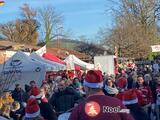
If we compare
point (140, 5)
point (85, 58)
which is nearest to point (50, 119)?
point (85, 58)

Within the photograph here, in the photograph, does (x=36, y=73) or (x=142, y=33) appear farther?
(x=142, y=33)

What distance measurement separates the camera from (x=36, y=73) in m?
26.1

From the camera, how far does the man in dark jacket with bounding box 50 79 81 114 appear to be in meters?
14.9

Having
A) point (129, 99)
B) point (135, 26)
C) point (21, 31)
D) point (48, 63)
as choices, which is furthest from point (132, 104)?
point (21, 31)

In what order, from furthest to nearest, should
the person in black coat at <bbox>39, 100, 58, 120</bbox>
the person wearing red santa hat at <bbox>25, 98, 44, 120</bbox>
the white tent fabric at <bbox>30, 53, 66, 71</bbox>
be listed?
the white tent fabric at <bbox>30, 53, 66, 71</bbox>
the person in black coat at <bbox>39, 100, 58, 120</bbox>
the person wearing red santa hat at <bbox>25, 98, 44, 120</bbox>

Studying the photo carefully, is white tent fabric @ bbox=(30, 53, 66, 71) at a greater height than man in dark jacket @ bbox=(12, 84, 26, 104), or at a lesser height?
greater

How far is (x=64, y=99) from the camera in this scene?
1505 centimetres

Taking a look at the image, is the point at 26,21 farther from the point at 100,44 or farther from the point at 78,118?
the point at 78,118

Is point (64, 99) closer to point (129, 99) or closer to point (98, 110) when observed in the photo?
point (129, 99)

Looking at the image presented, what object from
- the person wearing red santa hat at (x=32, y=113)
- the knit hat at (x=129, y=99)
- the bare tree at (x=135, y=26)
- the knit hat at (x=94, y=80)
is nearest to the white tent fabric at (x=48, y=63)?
the knit hat at (x=129, y=99)

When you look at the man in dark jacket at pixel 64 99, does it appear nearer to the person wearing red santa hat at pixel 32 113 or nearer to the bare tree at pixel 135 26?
→ the person wearing red santa hat at pixel 32 113

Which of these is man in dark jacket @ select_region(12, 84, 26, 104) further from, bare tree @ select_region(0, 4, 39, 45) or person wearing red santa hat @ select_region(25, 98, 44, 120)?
bare tree @ select_region(0, 4, 39, 45)

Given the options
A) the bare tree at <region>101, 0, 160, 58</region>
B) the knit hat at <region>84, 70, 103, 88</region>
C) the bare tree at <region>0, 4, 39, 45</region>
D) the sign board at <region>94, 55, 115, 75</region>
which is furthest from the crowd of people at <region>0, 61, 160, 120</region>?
the bare tree at <region>0, 4, 39, 45</region>

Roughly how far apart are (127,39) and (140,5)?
4623 mm
